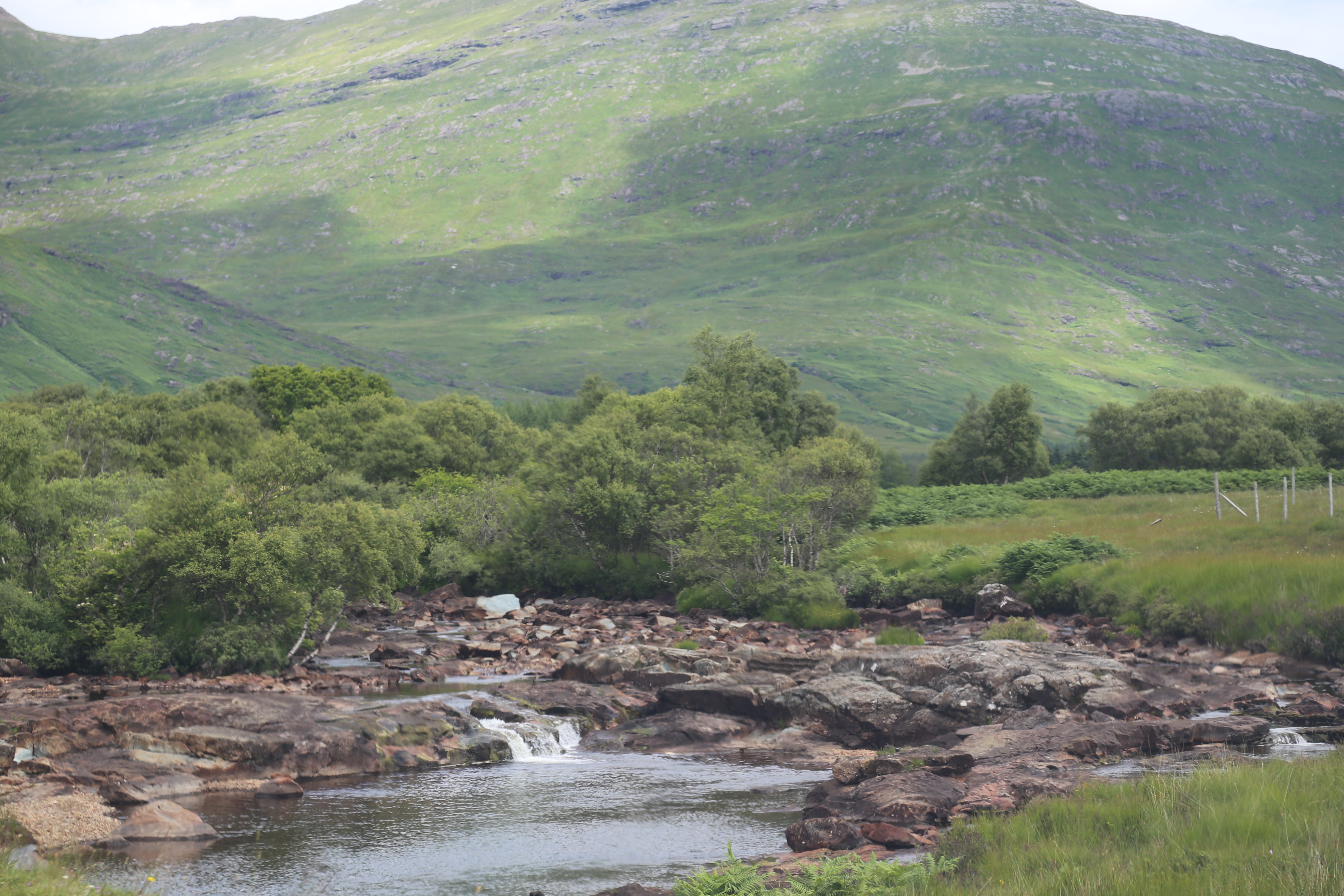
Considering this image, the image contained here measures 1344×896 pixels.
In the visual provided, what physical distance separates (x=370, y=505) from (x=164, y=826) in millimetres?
28054

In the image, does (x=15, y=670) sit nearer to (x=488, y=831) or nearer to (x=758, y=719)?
(x=488, y=831)

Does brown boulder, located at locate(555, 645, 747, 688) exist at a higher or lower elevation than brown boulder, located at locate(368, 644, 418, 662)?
higher

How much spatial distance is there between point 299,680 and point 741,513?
26903 mm

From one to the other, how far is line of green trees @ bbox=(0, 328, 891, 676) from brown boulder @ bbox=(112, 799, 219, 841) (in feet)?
56.3

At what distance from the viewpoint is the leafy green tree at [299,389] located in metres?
125

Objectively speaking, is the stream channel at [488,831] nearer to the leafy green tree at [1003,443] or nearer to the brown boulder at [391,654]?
the brown boulder at [391,654]

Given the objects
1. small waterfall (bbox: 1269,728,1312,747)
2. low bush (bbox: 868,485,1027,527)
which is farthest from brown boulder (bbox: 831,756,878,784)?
low bush (bbox: 868,485,1027,527)

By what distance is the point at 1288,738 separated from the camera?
26.9 meters

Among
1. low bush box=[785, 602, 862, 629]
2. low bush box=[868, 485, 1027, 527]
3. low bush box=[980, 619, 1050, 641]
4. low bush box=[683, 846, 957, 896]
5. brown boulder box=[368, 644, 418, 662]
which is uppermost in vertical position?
low bush box=[683, 846, 957, 896]

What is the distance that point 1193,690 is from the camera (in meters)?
33.8

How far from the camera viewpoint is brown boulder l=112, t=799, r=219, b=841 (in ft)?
75.5

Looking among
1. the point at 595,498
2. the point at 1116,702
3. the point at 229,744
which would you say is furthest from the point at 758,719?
the point at 595,498

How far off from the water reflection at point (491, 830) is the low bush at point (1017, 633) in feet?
56.8

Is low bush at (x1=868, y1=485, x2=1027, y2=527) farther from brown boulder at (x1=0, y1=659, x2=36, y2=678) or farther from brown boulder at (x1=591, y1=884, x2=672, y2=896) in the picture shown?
brown boulder at (x1=591, y1=884, x2=672, y2=896)
